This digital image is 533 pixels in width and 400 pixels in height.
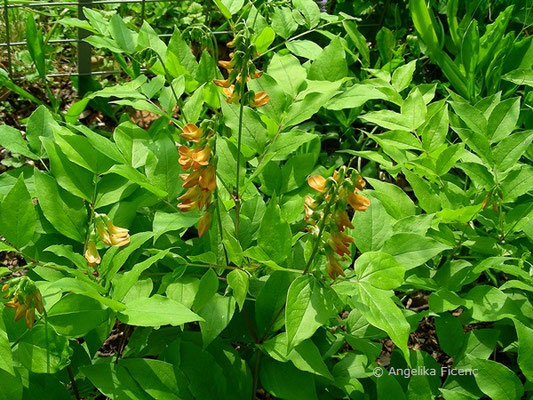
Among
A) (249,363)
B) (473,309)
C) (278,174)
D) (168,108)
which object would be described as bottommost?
(249,363)

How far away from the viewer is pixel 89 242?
4.83ft

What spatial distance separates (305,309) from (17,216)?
0.66 metres

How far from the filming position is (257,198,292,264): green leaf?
1.42m

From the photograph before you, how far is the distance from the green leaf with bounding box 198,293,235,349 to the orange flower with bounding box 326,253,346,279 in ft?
0.82

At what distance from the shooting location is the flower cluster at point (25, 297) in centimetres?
119

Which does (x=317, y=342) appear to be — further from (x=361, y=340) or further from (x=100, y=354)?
(x=100, y=354)

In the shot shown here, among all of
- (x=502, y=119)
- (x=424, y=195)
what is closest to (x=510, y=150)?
(x=502, y=119)

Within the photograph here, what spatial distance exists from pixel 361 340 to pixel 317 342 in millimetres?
112

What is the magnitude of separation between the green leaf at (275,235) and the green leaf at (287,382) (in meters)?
0.25

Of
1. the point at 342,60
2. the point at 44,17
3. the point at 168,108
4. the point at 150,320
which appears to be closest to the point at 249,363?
the point at 150,320

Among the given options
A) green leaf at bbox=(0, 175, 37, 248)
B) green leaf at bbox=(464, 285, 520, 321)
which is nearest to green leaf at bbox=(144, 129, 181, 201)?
green leaf at bbox=(0, 175, 37, 248)

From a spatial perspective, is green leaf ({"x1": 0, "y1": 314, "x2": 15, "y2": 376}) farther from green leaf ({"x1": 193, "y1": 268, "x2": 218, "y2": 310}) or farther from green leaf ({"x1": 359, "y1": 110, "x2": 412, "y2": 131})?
green leaf ({"x1": 359, "y1": 110, "x2": 412, "y2": 131})

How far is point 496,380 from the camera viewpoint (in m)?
1.44

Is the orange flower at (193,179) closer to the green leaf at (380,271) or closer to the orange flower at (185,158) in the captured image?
the orange flower at (185,158)
